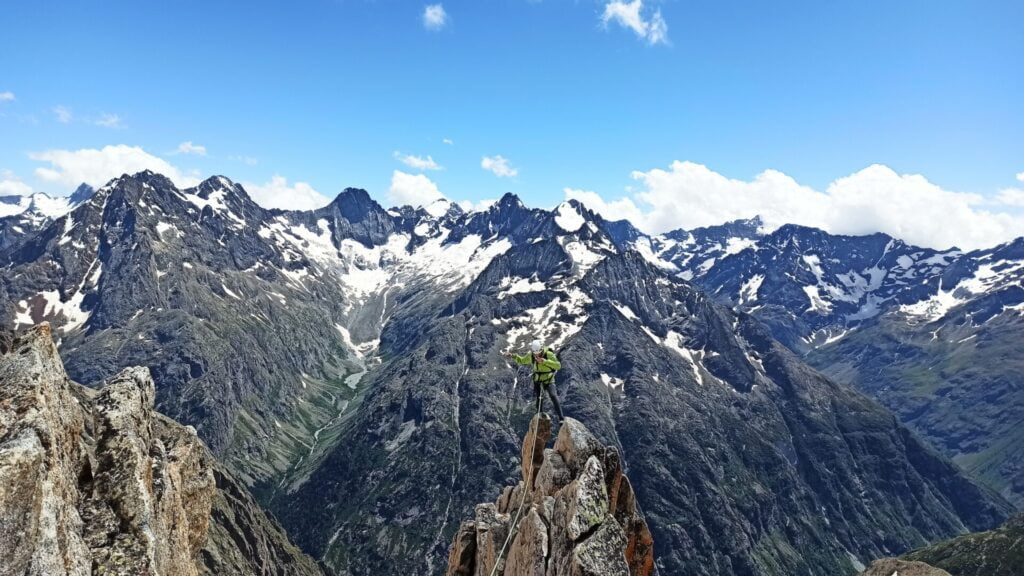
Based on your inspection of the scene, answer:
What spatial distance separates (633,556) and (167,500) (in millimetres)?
22251

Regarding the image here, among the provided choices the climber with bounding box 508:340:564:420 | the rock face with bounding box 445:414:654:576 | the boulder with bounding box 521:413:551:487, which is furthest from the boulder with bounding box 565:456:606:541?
the boulder with bounding box 521:413:551:487

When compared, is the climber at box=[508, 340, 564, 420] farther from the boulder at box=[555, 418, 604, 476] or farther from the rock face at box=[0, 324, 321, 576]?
the rock face at box=[0, 324, 321, 576]

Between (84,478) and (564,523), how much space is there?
18940mm

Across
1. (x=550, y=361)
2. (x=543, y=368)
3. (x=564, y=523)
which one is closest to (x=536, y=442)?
(x=543, y=368)

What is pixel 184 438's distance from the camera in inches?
1220

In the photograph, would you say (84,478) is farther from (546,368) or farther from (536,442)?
(536,442)

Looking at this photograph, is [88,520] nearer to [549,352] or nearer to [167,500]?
[167,500]

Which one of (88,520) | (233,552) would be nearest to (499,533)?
(88,520)

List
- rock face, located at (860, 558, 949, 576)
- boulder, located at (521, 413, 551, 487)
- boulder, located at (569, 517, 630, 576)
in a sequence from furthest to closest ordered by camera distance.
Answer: rock face, located at (860, 558, 949, 576) < boulder, located at (521, 413, 551, 487) < boulder, located at (569, 517, 630, 576)

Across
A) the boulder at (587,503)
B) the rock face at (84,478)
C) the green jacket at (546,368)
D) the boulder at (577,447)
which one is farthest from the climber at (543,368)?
the rock face at (84,478)

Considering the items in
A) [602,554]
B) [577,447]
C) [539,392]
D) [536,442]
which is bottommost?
[602,554]

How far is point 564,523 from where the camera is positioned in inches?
1008

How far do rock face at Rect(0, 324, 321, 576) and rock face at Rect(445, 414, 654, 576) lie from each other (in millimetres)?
Answer: 15268

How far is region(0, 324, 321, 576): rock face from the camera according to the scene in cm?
1627
